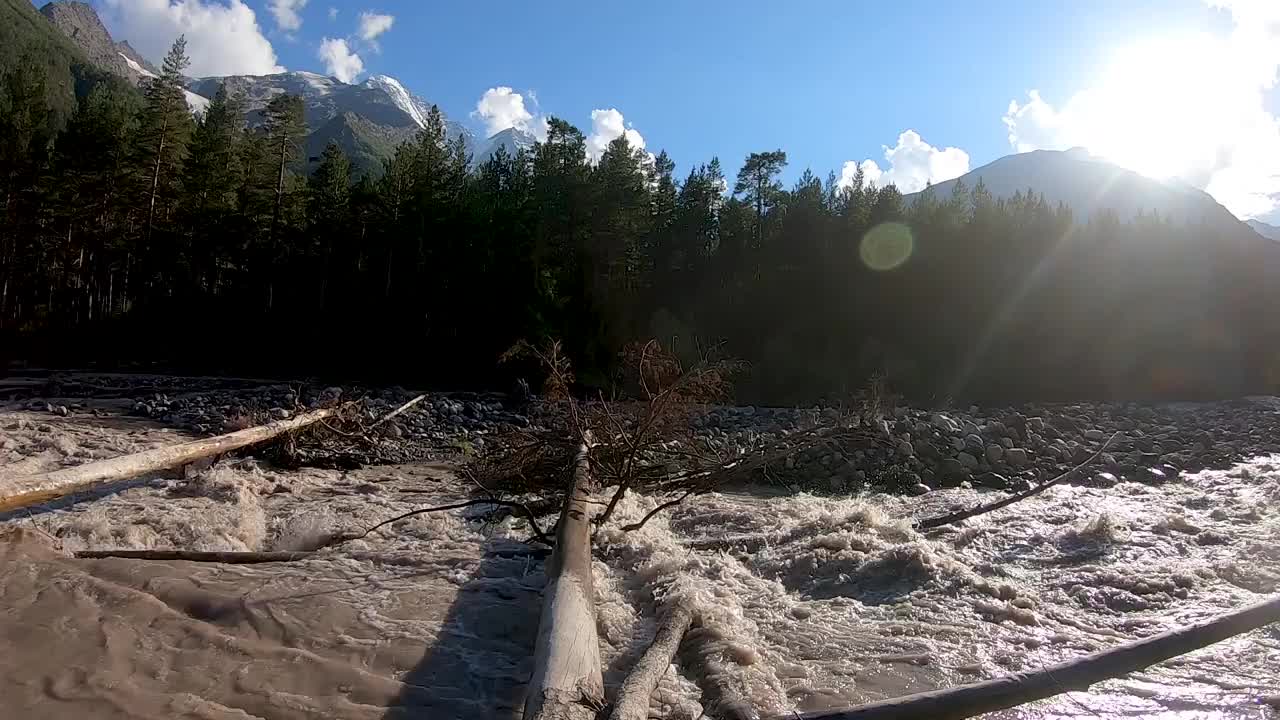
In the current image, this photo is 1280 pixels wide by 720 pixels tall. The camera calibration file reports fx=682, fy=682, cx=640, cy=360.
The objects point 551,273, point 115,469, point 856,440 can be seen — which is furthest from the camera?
point 551,273

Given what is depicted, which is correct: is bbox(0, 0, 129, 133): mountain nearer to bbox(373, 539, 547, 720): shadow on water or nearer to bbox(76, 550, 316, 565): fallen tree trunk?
bbox(76, 550, 316, 565): fallen tree trunk

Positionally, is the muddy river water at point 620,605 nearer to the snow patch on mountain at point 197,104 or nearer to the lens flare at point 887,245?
the lens flare at point 887,245

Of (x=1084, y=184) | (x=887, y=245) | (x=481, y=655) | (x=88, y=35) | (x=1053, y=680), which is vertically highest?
(x=88, y=35)

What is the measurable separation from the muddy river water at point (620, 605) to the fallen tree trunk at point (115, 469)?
296mm

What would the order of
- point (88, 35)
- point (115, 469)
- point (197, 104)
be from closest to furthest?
point (115, 469) < point (197, 104) < point (88, 35)

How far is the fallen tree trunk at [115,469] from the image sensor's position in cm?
485

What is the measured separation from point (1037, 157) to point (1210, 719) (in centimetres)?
23411

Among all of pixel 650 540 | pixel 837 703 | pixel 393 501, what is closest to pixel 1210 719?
pixel 837 703

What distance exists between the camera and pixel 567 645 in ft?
10.0

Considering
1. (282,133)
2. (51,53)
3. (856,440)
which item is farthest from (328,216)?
(51,53)

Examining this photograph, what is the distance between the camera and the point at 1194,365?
113ft

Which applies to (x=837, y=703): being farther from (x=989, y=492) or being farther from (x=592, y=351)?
(x=592, y=351)

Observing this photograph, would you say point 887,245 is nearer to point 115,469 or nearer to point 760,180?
point 760,180

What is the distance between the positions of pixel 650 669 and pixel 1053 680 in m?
1.60
